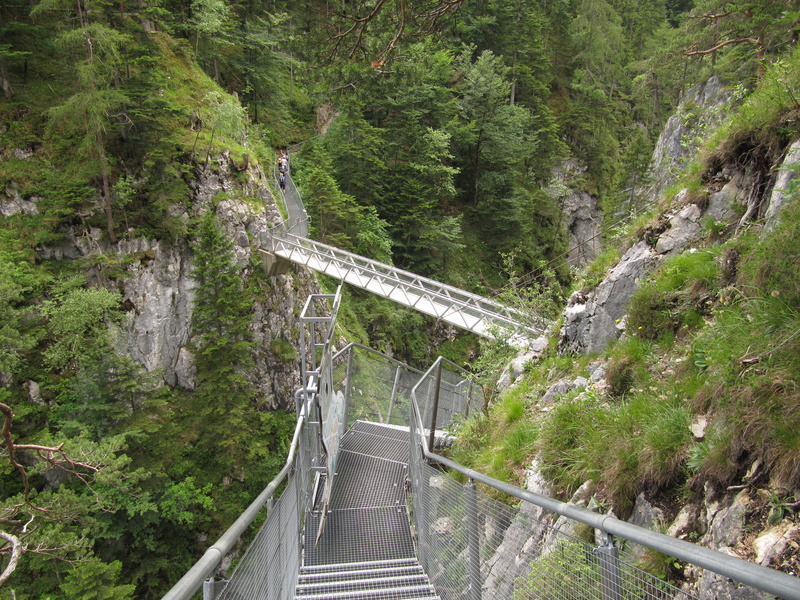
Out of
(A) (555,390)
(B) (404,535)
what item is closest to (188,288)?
(B) (404,535)

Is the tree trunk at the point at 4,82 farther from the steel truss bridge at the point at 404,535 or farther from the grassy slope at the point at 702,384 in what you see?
the grassy slope at the point at 702,384

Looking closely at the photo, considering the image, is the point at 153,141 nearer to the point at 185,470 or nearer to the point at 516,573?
the point at 185,470

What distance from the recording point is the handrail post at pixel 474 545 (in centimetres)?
268

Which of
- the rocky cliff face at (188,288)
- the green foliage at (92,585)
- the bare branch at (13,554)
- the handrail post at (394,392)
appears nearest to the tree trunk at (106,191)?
the rocky cliff face at (188,288)

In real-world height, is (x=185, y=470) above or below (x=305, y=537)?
below

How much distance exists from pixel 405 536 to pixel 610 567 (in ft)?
13.3

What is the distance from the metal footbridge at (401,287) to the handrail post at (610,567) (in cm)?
652

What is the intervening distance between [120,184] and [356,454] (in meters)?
13.8

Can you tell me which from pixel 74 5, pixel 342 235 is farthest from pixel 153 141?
pixel 342 235

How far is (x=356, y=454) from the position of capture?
689cm

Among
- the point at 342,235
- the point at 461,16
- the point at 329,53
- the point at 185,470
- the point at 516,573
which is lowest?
the point at 185,470

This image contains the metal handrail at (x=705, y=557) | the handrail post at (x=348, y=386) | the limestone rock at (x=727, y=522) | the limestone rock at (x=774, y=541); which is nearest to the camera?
the metal handrail at (x=705, y=557)

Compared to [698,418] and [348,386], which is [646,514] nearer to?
[698,418]

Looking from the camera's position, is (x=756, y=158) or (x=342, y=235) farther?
(x=342, y=235)
